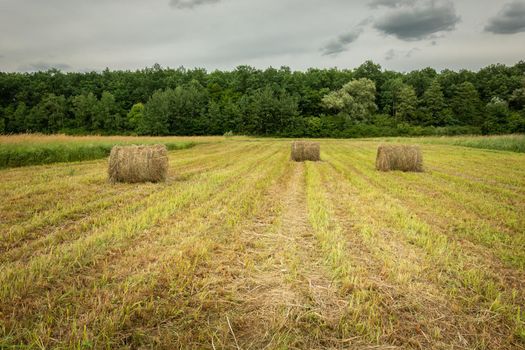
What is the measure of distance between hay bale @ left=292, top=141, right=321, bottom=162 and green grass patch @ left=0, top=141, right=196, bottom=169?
11.7m

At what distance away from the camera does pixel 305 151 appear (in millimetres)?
17828

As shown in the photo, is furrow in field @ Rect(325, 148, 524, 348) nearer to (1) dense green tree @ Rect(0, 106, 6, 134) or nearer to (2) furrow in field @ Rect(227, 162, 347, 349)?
(2) furrow in field @ Rect(227, 162, 347, 349)

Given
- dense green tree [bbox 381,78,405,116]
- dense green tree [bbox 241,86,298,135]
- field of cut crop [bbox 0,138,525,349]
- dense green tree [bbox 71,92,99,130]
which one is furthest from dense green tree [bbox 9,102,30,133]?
dense green tree [bbox 381,78,405,116]

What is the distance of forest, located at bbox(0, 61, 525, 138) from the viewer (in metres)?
69.9

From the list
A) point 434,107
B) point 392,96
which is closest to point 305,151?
point 434,107

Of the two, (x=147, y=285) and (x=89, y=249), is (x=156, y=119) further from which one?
(x=147, y=285)

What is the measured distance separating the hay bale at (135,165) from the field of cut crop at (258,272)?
233 cm

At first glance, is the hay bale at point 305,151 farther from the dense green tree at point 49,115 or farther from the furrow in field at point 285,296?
the dense green tree at point 49,115

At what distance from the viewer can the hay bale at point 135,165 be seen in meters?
10.1

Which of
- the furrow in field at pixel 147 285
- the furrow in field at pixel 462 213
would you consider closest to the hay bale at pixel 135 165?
the furrow in field at pixel 147 285

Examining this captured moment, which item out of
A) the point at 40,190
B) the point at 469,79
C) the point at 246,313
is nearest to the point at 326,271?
the point at 246,313

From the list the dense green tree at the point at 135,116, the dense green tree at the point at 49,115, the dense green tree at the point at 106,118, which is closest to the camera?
the dense green tree at the point at 49,115

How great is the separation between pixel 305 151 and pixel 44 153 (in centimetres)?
1302

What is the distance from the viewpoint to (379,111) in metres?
86.5
